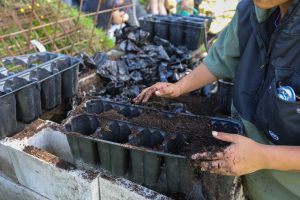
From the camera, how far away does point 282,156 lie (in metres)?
1.28

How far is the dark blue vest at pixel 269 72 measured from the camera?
1363mm

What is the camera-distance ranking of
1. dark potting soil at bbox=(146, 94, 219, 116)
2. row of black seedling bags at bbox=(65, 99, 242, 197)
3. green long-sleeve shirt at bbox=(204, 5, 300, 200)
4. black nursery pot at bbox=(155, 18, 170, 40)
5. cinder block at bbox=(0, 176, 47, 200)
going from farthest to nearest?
black nursery pot at bbox=(155, 18, 170, 40) → dark potting soil at bbox=(146, 94, 219, 116) → cinder block at bbox=(0, 176, 47, 200) → row of black seedling bags at bbox=(65, 99, 242, 197) → green long-sleeve shirt at bbox=(204, 5, 300, 200)

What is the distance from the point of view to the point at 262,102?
1.51 meters

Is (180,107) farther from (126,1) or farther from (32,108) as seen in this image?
(126,1)

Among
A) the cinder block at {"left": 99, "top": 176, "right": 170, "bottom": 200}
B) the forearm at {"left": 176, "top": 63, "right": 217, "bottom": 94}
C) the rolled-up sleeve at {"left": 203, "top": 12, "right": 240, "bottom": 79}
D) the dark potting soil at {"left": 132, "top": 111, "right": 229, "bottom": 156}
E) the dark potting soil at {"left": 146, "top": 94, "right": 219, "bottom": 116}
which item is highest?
the rolled-up sleeve at {"left": 203, "top": 12, "right": 240, "bottom": 79}

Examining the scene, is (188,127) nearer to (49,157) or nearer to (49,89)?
(49,157)

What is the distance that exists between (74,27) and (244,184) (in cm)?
344

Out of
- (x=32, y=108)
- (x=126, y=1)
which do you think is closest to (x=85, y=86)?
(x=32, y=108)

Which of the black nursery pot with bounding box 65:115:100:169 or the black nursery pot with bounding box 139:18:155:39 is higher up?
the black nursery pot with bounding box 139:18:155:39

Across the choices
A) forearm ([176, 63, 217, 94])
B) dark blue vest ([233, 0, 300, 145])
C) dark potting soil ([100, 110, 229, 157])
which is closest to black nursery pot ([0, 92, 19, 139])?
dark potting soil ([100, 110, 229, 157])

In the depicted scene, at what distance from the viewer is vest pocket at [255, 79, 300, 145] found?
134cm

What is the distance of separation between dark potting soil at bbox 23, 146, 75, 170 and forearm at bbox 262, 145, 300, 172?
110 cm

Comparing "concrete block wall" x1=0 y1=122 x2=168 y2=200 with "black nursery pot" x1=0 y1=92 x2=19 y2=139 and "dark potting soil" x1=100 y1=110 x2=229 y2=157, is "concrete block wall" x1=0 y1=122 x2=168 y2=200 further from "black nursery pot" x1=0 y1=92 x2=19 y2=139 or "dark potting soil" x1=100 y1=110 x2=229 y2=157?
"dark potting soil" x1=100 y1=110 x2=229 y2=157

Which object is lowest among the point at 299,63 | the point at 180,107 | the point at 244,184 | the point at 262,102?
the point at 244,184
